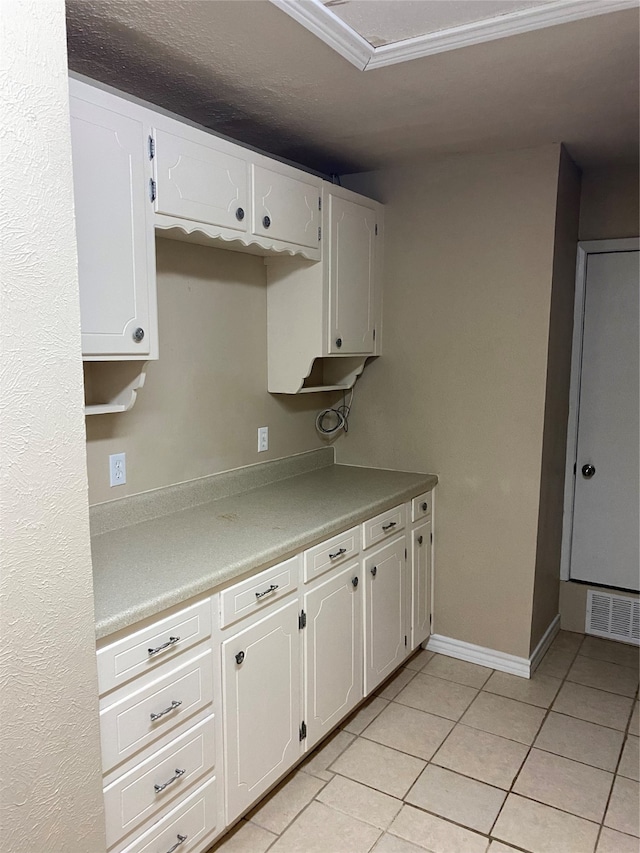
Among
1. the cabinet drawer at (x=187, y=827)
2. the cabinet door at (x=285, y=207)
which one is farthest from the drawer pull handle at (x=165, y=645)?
the cabinet door at (x=285, y=207)

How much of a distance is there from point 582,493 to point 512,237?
145cm

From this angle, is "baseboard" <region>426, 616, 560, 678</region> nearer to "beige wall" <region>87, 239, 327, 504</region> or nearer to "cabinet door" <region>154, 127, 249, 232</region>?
"beige wall" <region>87, 239, 327, 504</region>

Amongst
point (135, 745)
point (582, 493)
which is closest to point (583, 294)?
point (582, 493)

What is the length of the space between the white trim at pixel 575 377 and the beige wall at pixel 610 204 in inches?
1.7

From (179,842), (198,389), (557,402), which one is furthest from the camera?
(557,402)

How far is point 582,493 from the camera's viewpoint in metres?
3.51

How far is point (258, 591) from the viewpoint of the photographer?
79.7 inches

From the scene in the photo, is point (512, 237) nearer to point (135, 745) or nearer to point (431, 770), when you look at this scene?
point (431, 770)

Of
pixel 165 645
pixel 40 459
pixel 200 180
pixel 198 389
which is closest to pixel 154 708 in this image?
pixel 165 645

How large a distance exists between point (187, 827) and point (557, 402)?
2.40 meters

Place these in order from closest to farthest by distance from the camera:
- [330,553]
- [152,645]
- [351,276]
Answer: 1. [152,645]
2. [330,553]
3. [351,276]

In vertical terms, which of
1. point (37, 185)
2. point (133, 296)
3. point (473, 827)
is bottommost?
point (473, 827)

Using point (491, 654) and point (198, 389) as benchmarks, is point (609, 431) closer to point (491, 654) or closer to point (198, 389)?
point (491, 654)

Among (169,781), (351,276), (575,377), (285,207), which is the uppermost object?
(285,207)
